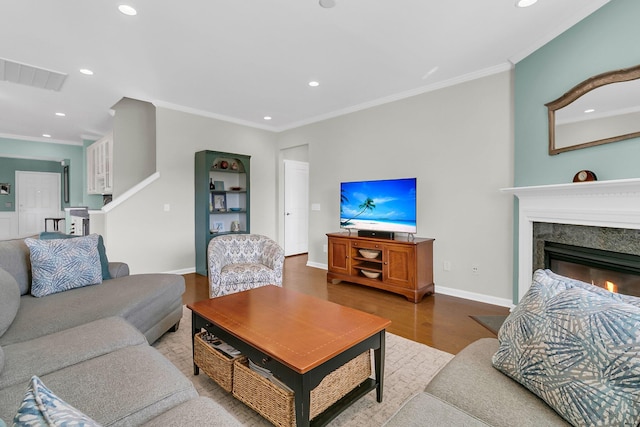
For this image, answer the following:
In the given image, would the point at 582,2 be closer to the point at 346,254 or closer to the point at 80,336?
the point at 346,254

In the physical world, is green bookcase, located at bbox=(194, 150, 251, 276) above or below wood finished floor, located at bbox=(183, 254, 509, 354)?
above

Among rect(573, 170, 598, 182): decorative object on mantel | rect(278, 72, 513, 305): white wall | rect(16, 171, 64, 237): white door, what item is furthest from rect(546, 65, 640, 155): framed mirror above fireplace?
rect(16, 171, 64, 237): white door

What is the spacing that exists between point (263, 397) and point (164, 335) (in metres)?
1.49

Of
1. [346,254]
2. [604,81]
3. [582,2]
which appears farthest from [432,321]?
[582,2]

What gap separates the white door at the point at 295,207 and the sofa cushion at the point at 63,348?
459 cm

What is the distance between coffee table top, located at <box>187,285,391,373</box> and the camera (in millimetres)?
1425

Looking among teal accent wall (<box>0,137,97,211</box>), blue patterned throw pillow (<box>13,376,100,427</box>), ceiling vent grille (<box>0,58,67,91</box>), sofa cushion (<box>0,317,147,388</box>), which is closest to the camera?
blue patterned throw pillow (<box>13,376,100,427</box>)

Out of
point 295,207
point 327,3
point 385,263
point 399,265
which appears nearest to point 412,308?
point 399,265

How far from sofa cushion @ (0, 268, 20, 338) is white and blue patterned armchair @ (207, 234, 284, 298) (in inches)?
57.2

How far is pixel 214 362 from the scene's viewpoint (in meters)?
1.75

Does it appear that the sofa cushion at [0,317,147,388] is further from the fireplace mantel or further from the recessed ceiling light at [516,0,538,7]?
the recessed ceiling light at [516,0,538,7]

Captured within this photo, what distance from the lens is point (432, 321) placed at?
2.88m

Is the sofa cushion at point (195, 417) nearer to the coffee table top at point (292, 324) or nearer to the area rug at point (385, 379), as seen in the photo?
the coffee table top at point (292, 324)

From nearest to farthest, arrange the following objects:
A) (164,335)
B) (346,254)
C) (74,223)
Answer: (164,335) → (346,254) → (74,223)
